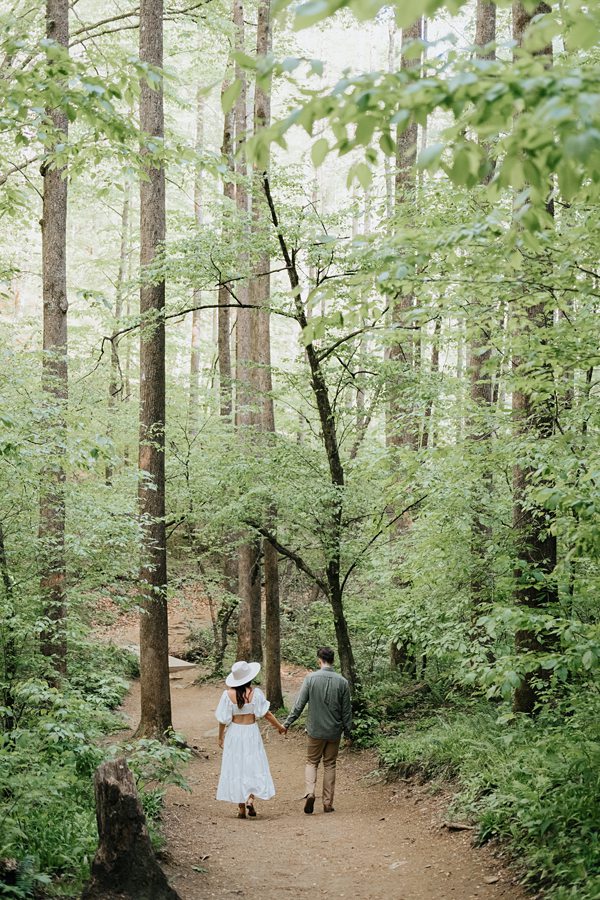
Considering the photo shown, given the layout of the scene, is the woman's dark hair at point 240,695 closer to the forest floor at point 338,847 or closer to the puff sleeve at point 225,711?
the puff sleeve at point 225,711

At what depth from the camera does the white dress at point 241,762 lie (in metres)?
8.13

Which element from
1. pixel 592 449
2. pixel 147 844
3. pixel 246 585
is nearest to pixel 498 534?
pixel 592 449

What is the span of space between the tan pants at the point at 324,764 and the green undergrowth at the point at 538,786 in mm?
1039

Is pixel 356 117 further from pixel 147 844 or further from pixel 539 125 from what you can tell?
pixel 147 844

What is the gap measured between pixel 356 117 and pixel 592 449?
3.68 metres

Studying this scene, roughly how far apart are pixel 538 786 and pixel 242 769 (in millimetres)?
3653

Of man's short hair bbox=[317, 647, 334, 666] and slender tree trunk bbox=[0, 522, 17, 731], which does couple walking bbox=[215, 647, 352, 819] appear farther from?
slender tree trunk bbox=[0, 522, 17, 731]

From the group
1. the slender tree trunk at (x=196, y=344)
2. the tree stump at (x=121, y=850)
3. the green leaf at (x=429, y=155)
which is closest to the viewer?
the green leaf at (x=429, y=155)

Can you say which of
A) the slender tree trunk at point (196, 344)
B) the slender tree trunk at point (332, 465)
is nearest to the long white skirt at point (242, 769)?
the slender tree trunk at point (332, 465)

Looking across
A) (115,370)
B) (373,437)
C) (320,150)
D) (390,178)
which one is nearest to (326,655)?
(373,437)

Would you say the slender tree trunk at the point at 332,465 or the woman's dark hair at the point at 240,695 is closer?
the woman's dark hair at the point at 240,695

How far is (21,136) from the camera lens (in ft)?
16.9

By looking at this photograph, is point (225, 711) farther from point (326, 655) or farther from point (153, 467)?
point (153, 467)

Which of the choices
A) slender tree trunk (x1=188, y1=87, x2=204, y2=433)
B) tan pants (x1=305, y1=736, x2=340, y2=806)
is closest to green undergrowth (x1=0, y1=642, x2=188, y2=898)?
tan pants (x1=305, y1=736, x2=340, y2=806)
